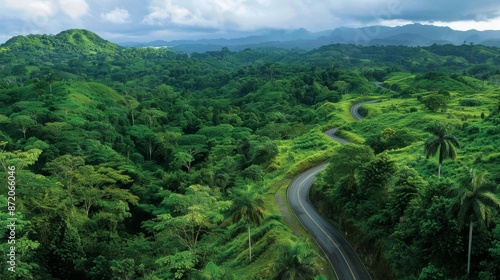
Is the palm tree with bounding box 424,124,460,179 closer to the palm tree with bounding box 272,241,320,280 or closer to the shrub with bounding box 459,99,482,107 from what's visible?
the palm tree with bounding box 272,241,320,280

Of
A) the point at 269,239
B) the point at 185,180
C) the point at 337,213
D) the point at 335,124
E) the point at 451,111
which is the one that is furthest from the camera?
the point at 335,124

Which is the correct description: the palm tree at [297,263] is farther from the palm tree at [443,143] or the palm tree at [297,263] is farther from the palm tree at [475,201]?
the palm tree at [443,143]

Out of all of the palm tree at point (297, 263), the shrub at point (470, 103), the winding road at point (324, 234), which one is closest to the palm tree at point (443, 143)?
the winding road at point (324, 234)

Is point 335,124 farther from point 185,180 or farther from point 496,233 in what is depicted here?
point 496,233

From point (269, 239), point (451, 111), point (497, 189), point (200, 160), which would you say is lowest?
point (200, 160)

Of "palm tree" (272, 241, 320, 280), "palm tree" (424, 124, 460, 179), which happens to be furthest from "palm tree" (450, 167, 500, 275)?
"palm tree" (424, 124, 460, 179)

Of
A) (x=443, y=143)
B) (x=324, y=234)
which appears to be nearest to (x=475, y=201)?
(x=443, y=143)

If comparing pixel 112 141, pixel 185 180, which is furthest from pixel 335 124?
pixel 112 141
